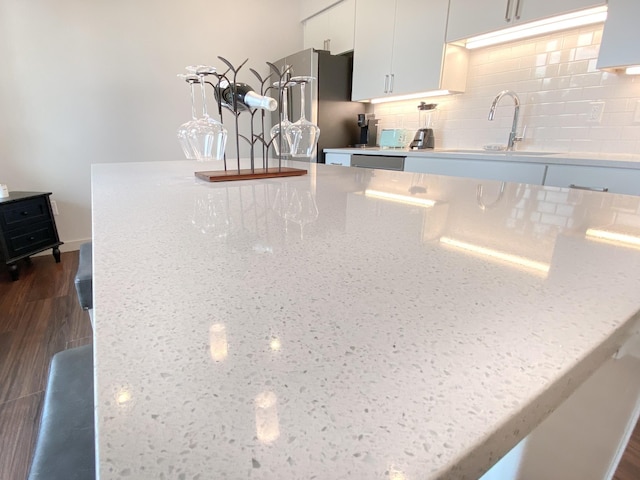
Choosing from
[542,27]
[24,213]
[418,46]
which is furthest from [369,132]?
[24,213]

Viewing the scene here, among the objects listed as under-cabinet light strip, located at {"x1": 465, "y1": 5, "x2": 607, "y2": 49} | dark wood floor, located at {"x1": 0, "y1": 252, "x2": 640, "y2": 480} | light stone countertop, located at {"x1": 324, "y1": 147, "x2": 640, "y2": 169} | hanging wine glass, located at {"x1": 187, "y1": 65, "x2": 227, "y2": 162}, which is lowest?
dark wood floor, located at {"x1": 0, "y1": 252, "x2": 640, "y2": 480}

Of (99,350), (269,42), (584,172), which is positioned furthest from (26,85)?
(584,172)

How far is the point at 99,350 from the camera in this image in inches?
9.4

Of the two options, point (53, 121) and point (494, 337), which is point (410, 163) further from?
point (53, 121)

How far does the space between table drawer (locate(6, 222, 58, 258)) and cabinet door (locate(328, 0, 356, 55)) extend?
3.00 meters

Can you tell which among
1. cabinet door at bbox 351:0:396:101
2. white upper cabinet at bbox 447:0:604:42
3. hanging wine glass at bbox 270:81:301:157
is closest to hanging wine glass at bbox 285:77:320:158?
hanging wine glass at bbox 270:81:301:157

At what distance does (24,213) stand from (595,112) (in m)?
3.90

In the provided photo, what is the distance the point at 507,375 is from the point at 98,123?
12.0 feet

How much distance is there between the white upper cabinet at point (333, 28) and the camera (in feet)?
10.2

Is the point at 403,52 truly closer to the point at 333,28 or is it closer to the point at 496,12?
the point at 496,12

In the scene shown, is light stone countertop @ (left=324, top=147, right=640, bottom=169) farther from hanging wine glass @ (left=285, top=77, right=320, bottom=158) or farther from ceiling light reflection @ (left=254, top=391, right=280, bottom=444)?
ceiling light reflection @ (left=254, top=391, right=280, bottom=444)

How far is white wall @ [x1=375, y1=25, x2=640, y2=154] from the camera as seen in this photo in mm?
1924

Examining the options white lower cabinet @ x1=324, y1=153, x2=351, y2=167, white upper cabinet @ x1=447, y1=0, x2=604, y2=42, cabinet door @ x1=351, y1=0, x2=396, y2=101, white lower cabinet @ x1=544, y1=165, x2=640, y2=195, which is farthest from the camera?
white lower cabinet @ x1=324, y1=153, x2=351, y2=167

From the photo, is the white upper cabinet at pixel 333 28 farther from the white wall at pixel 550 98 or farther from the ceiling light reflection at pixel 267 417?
the ceiling light reflection at pixel 267 417
